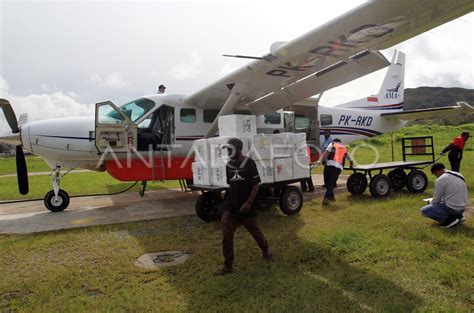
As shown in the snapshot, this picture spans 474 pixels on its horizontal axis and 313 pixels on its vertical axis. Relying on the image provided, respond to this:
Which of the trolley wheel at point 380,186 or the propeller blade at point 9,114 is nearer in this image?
the propeller blade at point 9,114

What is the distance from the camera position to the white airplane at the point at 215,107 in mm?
5562

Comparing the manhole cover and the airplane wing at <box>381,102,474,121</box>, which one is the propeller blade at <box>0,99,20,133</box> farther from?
the airplane wing at <box>381,102,474,121</box>

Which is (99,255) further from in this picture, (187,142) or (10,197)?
(10,197)

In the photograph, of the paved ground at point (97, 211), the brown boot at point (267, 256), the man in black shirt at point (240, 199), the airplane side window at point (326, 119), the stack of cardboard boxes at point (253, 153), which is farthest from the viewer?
the airplane side window at point (326, 119)

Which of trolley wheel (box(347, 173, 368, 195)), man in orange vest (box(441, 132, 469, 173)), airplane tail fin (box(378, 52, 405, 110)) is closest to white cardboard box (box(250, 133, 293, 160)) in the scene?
trolley wheel (box(347, 173, 368, 195))

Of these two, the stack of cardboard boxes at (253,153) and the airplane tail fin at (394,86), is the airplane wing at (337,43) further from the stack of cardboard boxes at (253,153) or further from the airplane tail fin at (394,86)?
the airplane tail fin at (394,86)

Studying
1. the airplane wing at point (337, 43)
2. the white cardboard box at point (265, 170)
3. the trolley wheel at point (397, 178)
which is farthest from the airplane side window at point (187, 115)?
the trolley wheel at point (397, 178)

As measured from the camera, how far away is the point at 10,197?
39.3ft

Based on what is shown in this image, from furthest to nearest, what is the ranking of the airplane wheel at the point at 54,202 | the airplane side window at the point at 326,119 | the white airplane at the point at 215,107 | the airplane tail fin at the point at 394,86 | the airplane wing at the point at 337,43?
the airplane tail fin at the point at 394,86 < the airplane side window at the point at 326,119 < the airplane wheel at the point at 54,202 < the white airplane at the point at 215,107 < the airplane wing at the point at 337,43

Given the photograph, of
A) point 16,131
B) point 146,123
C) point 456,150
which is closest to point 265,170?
point 146,123

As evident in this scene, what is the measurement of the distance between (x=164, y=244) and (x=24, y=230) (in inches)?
130

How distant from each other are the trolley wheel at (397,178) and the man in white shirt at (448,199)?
394 cm

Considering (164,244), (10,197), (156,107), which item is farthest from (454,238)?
(10,197)

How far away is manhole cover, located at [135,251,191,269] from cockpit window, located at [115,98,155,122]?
476 centimetres
